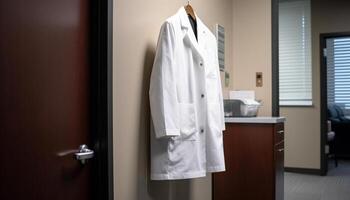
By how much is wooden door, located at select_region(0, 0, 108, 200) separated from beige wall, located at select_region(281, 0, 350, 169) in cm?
443

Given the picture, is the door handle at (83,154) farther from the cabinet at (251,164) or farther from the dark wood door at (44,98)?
the cabinet at (251,164)

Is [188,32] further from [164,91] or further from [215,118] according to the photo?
[215,118]

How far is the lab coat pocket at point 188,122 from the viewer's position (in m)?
2.07

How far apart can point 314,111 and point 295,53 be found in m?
0.94

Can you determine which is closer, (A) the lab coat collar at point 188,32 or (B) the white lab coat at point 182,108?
(B) the white lab coat at point 182,108

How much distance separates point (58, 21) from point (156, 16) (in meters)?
0.83

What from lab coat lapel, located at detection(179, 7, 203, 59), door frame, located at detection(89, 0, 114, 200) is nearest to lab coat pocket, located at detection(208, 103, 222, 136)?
lab coat lapel, located at detection(179, 7, 203, 59)

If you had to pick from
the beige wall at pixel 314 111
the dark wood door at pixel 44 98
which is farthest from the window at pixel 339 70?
the dark wood door at pixel 44 98

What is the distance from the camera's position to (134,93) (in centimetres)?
198

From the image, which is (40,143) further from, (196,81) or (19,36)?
(196,81)

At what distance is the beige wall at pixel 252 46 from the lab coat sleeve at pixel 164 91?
1786 millimetres

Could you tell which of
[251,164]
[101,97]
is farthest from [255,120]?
[101,97]

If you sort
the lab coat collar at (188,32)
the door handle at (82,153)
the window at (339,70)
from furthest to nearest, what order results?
the window at (339,70), the lab coat collar at (188,32), the door handle at (82,153)

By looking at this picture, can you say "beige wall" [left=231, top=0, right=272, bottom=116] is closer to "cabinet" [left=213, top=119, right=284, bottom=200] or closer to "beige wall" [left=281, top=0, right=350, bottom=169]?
"cabinet" [left=213, top=119, right=284, bottom=200]
